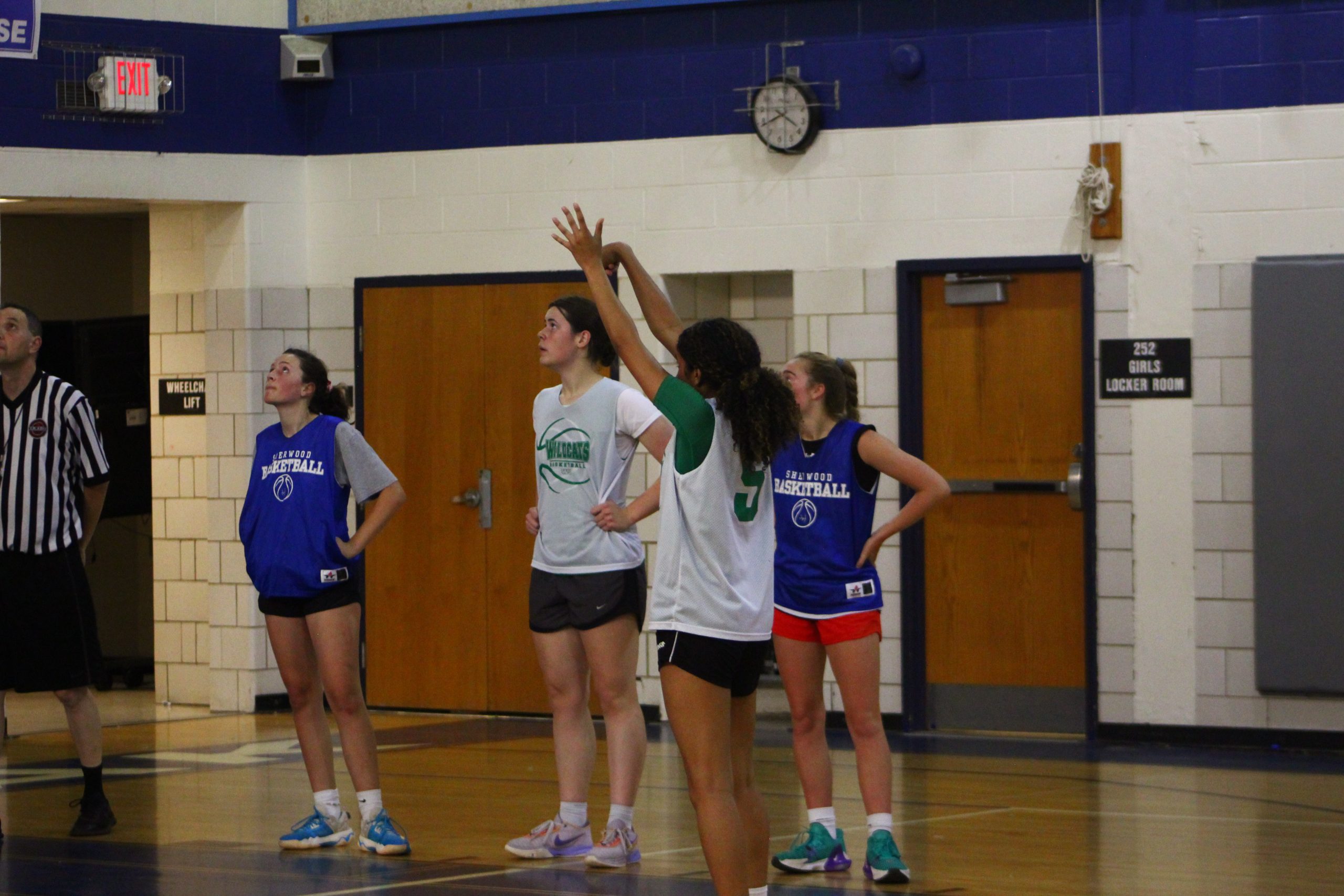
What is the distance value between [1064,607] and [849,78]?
2776 millimetres

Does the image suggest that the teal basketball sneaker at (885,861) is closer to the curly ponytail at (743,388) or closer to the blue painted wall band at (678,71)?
the curly ponytail at (743,388)

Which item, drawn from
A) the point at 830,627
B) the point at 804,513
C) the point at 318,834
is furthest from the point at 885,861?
the point at 318,834

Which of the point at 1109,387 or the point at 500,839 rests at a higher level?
the point at 1109,387

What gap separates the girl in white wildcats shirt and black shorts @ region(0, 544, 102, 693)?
2.92 metres

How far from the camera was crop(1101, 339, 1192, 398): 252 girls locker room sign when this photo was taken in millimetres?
9023

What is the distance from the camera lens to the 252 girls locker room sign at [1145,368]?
9.02 m

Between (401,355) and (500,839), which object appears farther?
(401,355)

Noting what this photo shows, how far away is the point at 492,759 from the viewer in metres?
8.87

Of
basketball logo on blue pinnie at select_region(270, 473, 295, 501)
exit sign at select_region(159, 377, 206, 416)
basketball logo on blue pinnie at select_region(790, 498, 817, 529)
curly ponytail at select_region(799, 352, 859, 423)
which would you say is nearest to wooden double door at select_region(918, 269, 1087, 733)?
curly ponytail at select_region(799, 352, 859, 423)

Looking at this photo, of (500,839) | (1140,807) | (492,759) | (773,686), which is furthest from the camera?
(773,686)

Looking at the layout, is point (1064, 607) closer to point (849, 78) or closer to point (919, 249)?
point (919, 249)

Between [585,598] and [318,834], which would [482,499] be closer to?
[318,834]

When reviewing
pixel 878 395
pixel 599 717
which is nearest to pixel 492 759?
pixel 599 717

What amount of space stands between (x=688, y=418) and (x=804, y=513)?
1.49 metres
